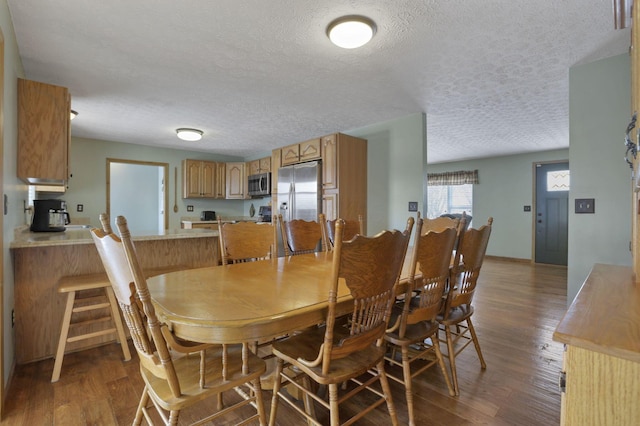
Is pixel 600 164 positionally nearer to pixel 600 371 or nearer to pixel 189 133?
pixel 600 371

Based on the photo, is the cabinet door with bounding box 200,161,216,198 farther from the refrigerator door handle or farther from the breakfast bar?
the breakfast bar

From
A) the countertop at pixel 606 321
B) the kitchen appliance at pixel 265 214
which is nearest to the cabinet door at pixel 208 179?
the kitchen appliance at pixel 265 214

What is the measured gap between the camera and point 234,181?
623 centimetres

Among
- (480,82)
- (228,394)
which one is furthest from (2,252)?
(480,82)

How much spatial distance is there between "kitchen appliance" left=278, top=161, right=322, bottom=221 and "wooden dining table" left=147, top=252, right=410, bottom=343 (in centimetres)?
259

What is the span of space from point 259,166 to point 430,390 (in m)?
4.95

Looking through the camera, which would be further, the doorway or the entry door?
the doorway

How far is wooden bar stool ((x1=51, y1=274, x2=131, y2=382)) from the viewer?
1957mm

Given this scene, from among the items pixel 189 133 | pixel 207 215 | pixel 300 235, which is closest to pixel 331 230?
pixel 300 235

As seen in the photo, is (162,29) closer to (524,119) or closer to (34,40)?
(34,40)

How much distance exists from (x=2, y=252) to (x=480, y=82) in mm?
3727

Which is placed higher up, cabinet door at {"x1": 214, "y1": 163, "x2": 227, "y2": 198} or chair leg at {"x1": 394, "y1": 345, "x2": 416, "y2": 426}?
cabinet door at {"x1": 214, "y1": 163, "x2": 227, "y2": 198}

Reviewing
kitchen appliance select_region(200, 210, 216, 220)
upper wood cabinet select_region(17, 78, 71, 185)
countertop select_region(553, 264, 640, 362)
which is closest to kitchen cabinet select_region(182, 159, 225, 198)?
kitchen appliance select_region(200, 210, 216, 220)

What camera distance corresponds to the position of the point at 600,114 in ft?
7.48
